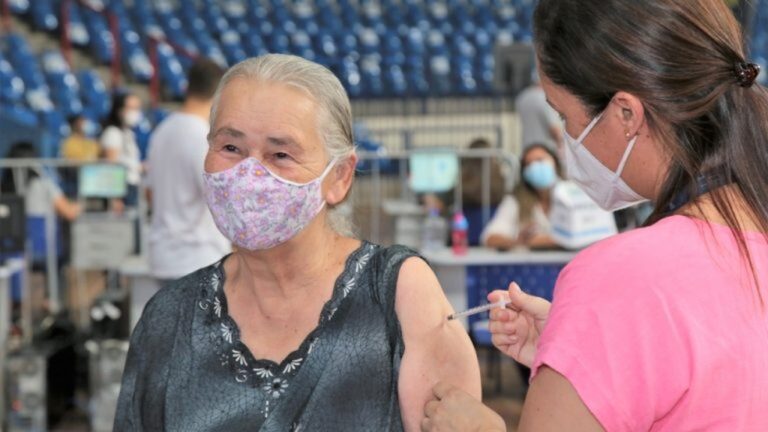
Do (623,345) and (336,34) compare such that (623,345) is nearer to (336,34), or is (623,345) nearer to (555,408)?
(555,408)

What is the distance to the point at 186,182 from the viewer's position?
512 cm

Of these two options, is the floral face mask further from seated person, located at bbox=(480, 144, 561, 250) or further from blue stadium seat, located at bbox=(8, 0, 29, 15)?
blue stadium seat, located at bbox=(8, 0, 29, 15)

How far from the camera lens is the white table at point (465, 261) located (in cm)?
615

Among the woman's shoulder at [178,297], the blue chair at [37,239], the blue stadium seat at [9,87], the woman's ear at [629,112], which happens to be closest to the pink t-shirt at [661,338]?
the woman's ear at [629,112]

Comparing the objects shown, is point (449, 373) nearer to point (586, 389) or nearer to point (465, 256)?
point (586, 389)

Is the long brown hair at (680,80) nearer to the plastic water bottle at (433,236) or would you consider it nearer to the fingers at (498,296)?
the fingers at (498,296)

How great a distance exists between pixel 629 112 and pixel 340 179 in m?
0.76

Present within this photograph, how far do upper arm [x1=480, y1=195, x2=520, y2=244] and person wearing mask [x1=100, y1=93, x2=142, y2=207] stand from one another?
10.7 ft

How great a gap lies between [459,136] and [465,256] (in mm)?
10168

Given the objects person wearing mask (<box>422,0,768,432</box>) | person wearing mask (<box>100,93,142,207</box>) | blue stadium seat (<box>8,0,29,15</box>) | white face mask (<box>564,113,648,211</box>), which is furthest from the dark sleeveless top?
blue stadium seat (<box>8,0,29,15</box>)

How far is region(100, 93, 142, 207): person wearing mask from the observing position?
365 inches

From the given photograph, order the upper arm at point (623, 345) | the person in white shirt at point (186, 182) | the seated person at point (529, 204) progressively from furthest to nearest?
the seated person at point (529, 204) < the person in white shirt at point (186, 182) < the upper arm at point (623, 345)

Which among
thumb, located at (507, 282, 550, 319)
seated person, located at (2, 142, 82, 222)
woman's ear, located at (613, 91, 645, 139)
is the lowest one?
seated person, located at (2, 142, 82, 222)

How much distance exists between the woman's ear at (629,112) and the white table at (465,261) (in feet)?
15.0
